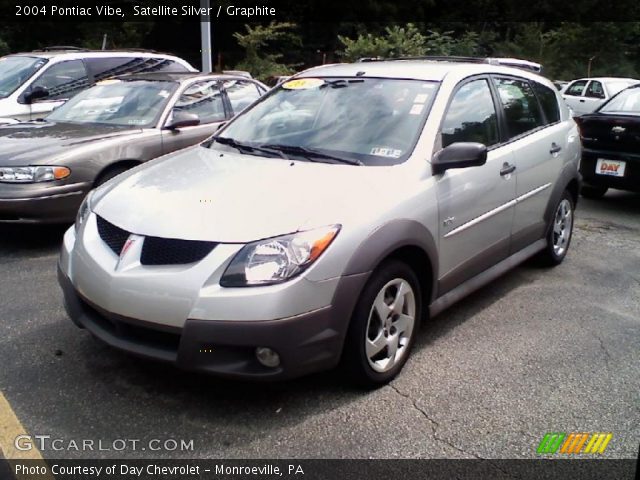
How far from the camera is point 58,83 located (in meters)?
8.33

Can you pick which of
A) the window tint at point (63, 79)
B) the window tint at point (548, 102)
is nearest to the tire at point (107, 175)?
the window tint at point (63, 79)

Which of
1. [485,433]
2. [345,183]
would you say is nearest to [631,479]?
[485,433]

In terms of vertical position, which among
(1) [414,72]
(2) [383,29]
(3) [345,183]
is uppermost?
(1) [414,72]

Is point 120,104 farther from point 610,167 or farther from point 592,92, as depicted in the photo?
point 592,92

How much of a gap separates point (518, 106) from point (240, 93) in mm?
3603

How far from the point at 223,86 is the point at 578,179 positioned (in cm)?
390

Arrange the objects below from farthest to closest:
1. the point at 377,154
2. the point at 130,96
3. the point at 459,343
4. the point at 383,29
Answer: the point at 383,29 → the point at 130,96 → the point at 459,343 → the point at 377,154

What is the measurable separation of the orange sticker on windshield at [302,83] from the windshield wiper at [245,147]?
0.63 meters

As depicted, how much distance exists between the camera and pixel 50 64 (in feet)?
27.1

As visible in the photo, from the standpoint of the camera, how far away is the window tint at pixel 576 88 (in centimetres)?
1689

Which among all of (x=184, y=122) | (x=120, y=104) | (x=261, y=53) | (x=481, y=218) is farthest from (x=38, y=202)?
(x=261, y=53)

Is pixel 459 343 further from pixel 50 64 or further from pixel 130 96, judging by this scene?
pixel 50 64

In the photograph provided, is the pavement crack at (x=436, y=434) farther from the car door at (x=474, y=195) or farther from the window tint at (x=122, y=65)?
the window tint at (x=122, y=65)

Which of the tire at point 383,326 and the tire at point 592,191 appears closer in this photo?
the tire at point 383,326
